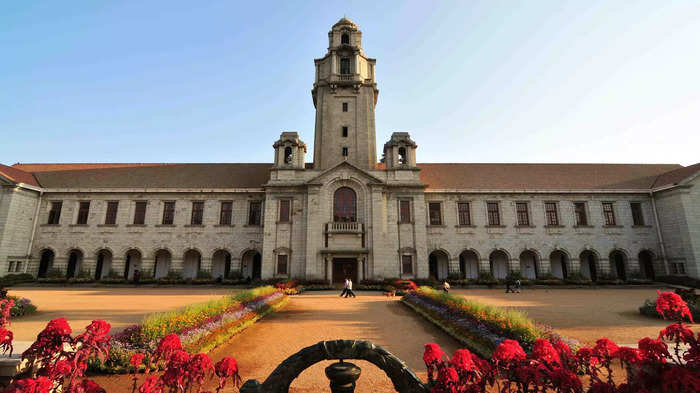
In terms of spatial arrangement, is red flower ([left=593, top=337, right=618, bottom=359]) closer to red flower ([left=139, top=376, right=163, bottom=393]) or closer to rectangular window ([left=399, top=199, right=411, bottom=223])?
red flower ([left=139, top=376, right=163, bottom=393])

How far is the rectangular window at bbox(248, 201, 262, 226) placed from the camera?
33.1 m

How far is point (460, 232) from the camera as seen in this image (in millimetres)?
32438

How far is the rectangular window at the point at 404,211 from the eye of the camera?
3050 centimetres

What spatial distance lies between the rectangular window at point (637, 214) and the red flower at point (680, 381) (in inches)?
1548

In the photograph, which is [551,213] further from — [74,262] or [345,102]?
[74,262]

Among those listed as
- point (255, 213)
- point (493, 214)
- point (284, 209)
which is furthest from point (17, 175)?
point (493, 214)

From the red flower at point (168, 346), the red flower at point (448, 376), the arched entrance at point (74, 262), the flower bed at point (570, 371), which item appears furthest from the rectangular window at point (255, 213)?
the red flower at point (448, 376)

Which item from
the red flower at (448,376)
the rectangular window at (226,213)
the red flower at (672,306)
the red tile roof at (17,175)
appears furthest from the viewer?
the rectangular window at (226,213)

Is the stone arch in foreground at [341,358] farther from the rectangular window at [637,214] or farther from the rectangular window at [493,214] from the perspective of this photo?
the rectangular window at [637,214]

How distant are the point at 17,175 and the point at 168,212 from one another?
15.6 m

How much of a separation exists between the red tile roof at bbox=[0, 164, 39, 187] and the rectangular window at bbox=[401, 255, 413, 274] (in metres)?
38.9

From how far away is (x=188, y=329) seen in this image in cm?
952

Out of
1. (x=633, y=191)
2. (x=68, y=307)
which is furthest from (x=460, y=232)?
(x=68, y=307)

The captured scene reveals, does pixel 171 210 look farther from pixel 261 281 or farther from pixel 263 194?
pixel 261 281
